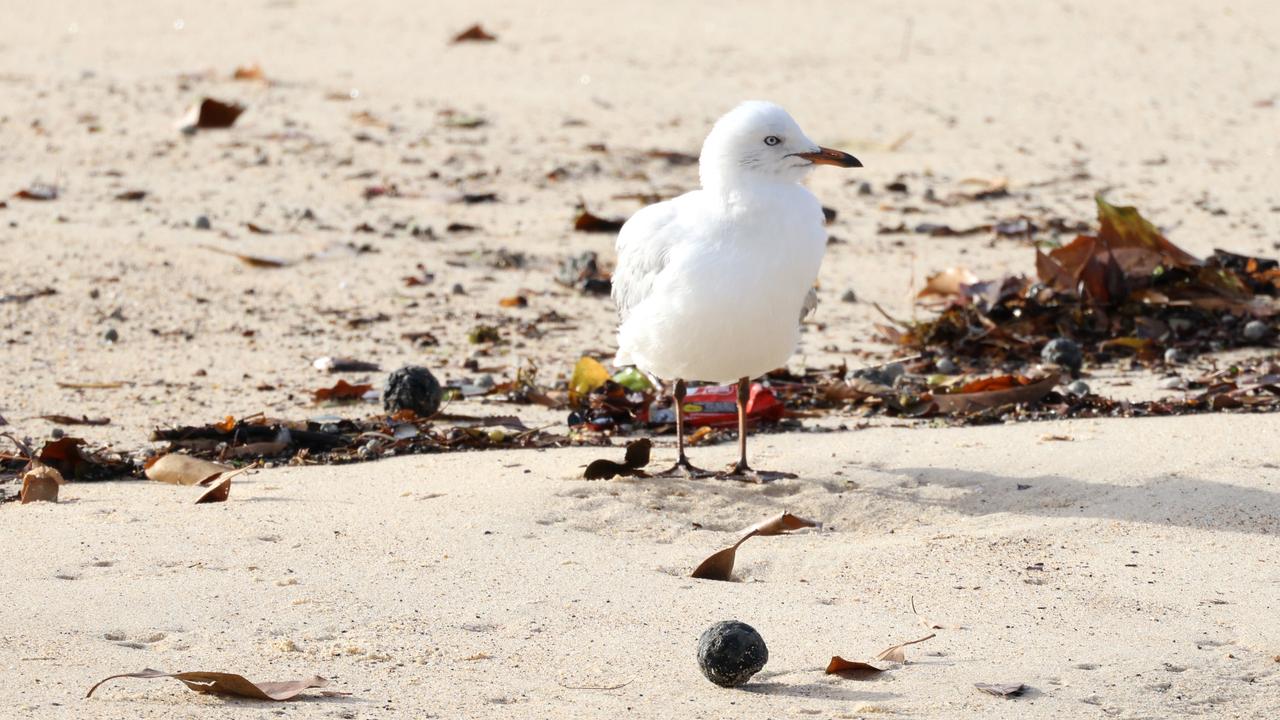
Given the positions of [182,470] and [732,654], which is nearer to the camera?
[732,654]

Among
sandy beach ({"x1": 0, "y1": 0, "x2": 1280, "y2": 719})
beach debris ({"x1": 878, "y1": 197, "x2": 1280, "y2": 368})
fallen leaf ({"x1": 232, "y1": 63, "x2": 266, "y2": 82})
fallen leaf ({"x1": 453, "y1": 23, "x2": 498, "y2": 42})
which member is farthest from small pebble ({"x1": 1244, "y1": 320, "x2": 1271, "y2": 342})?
fallen leaf ({"x1": 453, "y1": 23, "x2": 498, "y2": 42})

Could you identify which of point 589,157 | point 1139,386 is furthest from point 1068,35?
point 1139,386

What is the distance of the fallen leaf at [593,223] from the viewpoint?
9.59 metres

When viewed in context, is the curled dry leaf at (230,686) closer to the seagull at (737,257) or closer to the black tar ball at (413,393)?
the seagull at (737,257)

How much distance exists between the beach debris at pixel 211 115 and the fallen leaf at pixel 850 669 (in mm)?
8823

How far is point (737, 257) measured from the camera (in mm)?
5152

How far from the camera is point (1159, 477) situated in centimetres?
530

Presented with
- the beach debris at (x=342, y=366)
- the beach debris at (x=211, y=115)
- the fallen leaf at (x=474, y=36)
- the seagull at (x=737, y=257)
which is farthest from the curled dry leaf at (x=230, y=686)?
the fallen leaf at (x=474, y=36)

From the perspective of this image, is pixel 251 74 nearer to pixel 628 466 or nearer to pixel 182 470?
pixel 182 470

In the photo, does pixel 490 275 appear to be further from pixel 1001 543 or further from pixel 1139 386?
pixel 1001 543

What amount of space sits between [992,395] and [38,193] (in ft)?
20.5

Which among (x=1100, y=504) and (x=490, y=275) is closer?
(x=1100, y=504)

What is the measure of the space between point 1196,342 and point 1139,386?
71cm

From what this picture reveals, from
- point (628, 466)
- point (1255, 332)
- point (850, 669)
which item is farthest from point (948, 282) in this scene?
point (850, 669)
